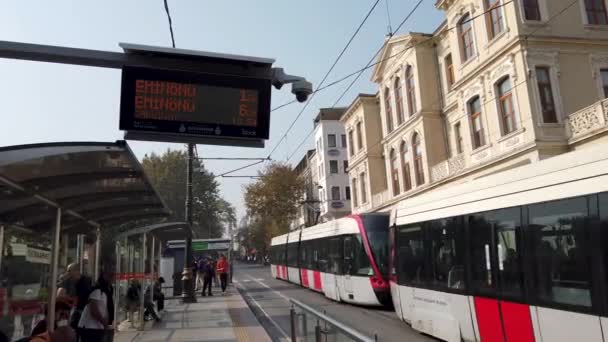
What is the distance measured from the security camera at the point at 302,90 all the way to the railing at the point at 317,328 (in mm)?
2971

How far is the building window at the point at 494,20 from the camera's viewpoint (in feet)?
68.7

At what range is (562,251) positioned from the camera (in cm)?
575

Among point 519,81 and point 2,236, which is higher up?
point 519,81

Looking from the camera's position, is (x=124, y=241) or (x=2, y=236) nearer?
(x=2, y=236)

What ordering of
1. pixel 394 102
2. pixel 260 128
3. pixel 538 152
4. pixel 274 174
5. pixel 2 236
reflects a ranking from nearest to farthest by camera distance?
pixel 2 236
pixel 260 128
pixel 538 152
pixel 394 102
pixel 274 174

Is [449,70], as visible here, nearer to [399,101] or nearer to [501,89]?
[399,101]

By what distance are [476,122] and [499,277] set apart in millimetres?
18066

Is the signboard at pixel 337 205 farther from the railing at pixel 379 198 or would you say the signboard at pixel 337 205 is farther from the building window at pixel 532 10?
the building window at pixel 532 10

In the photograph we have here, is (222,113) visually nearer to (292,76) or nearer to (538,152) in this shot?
(292,76)

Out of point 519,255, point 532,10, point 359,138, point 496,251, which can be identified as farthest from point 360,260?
point 359,138

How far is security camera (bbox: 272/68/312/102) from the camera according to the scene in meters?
7.21

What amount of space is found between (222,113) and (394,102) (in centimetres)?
2681

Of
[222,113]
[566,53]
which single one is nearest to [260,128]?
[222,113]

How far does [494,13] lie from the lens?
21.5 meters
